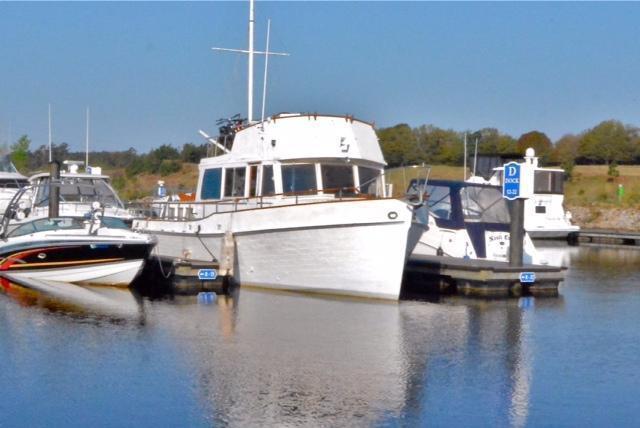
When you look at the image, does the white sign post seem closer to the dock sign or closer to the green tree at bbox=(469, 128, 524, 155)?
the dock sign

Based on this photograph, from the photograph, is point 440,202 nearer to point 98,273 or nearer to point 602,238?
point 98,273

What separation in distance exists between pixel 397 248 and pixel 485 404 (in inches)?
309

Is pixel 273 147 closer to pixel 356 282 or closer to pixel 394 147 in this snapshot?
pixel 356 282

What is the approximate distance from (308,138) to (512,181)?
15.4 feet

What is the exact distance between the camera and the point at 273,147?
22.0 m

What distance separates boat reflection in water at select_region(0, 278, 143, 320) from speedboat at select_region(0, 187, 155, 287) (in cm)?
22

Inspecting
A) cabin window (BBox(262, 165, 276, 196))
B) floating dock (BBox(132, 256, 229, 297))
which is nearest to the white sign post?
cabin window (BBox(262, 165, 276, 196))

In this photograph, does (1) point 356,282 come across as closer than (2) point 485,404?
No

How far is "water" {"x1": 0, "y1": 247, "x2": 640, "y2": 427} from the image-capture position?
11.2 meters

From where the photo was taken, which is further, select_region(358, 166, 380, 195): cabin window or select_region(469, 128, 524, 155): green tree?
select_region(469, 128, 524, 155): green tree

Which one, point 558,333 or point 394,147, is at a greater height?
point 394,147

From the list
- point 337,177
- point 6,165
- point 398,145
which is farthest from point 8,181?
point 398,145

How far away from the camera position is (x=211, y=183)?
24031mm

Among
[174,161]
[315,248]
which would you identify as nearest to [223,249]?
[315,248]
